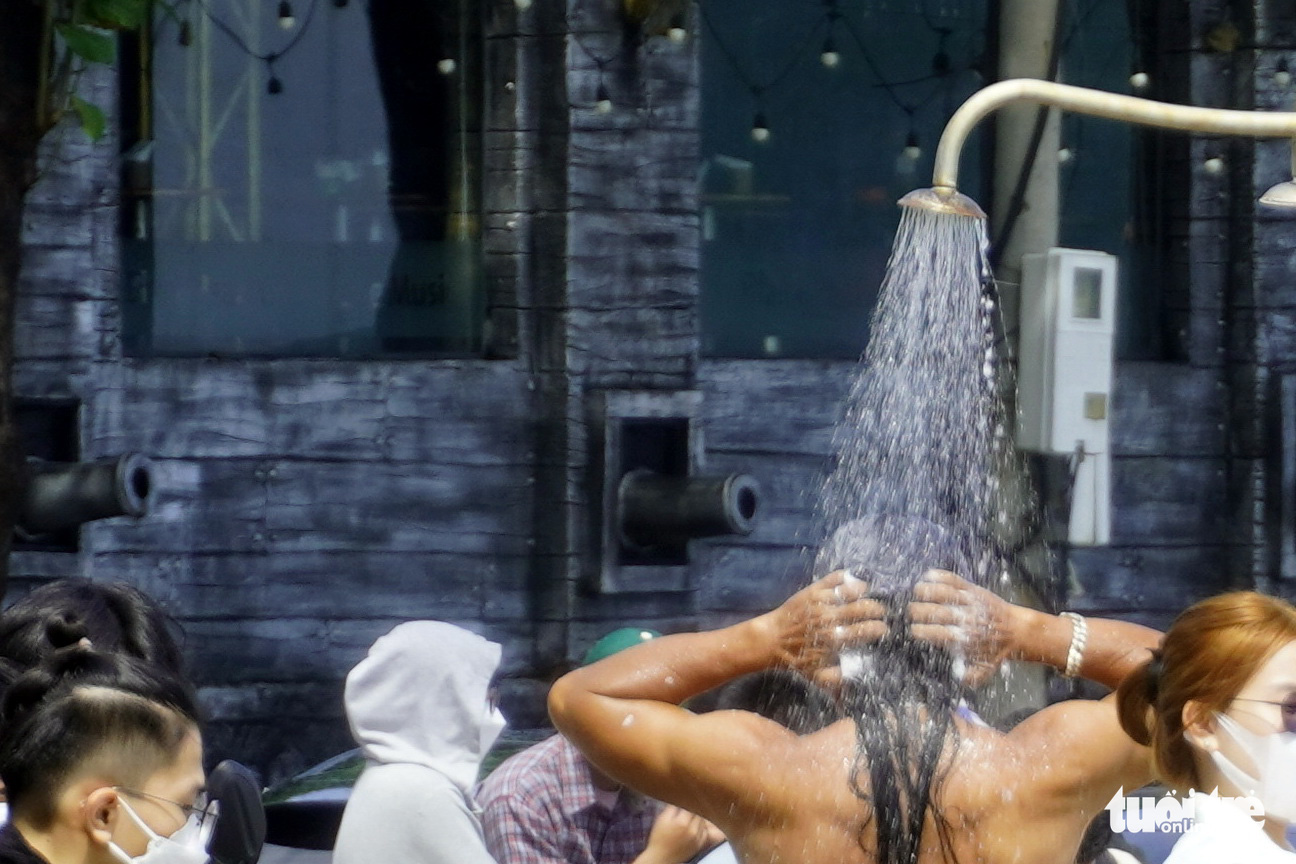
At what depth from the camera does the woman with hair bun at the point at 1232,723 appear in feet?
9.20

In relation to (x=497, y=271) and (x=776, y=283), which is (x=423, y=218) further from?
(x=776, y=283)

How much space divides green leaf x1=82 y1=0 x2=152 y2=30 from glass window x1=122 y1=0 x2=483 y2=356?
6.54 feet

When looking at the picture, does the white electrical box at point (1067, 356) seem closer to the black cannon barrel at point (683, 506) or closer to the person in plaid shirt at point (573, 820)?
the black cannon barrel at point (683, 506)

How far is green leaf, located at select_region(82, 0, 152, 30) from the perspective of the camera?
505 centimetres

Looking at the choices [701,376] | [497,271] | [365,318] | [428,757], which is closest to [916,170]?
[701,376]

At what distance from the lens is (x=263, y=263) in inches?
283

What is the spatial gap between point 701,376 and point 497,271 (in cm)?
84

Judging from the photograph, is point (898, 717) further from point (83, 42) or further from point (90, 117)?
point (90, 117)

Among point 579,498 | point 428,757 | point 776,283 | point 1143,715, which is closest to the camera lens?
point 1143,715

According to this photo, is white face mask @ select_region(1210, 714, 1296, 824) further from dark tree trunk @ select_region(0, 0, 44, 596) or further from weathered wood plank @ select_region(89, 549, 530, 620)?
weathered wood plank @ select_region(89, 549, 530, 620)

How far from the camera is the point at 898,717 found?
2855 millimetres

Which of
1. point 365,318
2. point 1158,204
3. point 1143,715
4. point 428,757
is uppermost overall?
point 1158,204

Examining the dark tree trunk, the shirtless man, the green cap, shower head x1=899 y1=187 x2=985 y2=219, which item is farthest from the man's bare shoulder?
the dark tree trunk

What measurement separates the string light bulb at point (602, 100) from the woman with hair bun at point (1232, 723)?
14.4 ft
